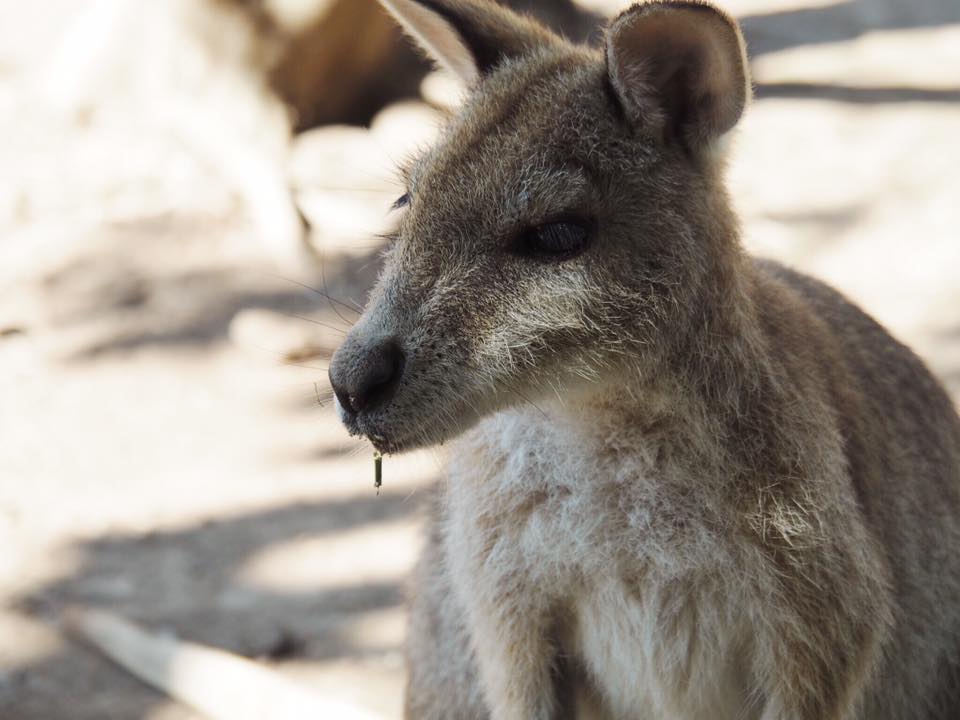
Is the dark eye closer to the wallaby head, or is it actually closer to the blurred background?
the wallaby head

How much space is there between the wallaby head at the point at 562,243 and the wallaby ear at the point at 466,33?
0.25m

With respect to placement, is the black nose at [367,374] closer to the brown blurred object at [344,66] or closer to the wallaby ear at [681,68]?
the wallaby ear at [681,68]

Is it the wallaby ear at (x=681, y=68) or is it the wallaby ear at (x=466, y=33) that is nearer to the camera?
the wallaby ear at (x=681, y=68)

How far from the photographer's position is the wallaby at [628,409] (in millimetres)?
2375

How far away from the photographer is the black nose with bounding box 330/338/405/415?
2295 mm

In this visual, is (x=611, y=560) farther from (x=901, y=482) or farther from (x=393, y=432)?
(x=901, y=482)

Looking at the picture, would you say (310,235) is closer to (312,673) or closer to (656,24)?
(312,673)

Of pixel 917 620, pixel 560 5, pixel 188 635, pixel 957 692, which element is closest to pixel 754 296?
pixel 917 620

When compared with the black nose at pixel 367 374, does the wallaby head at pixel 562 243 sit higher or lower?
higher

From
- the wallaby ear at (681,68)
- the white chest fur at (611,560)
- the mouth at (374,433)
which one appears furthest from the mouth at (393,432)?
the wallaby ear at (681,68)

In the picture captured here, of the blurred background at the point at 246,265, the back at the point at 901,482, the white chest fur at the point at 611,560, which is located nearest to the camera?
the white chest fur at the point at 611,560

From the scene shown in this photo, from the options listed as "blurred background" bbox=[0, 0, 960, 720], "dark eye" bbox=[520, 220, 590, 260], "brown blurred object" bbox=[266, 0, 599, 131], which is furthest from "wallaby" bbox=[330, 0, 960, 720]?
"brown blurred object" bbox=[266, 0, 599, 131]

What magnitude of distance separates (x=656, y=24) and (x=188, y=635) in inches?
109

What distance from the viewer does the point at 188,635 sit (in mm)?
4332
